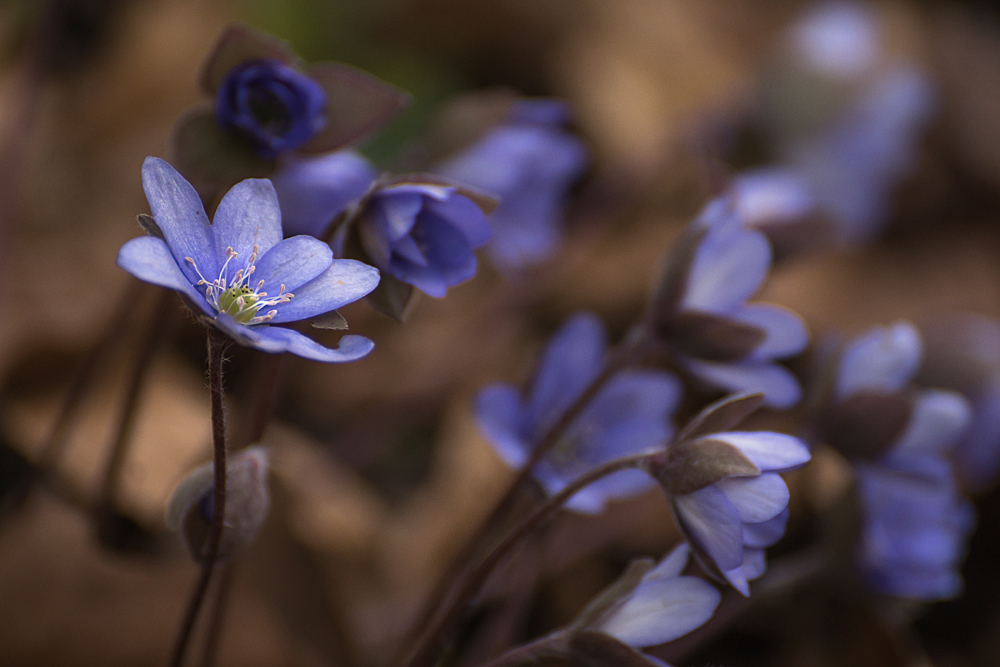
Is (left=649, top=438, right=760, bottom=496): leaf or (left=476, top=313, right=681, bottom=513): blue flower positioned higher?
(left=649, top=438, right=760, bottom=496): leaf

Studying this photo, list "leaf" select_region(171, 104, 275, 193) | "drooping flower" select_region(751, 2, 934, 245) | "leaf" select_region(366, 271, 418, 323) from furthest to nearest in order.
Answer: "drooping flower" select_region(751, 2, 934, 245)
"leaf" select_region(171, 104, 275, 193)
"leaf" select_region(366, 271, 418, 323)

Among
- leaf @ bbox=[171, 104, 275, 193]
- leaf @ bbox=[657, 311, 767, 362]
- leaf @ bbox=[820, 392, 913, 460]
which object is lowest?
leaf @ bbox=[820, 392, 913, 460]

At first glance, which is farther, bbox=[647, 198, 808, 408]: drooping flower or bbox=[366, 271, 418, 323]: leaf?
bbox=[647, 198, 808, 408]: drooping flower

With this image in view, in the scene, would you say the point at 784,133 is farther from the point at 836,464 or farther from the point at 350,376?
the point at 350,376

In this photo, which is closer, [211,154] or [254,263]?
[254,263]

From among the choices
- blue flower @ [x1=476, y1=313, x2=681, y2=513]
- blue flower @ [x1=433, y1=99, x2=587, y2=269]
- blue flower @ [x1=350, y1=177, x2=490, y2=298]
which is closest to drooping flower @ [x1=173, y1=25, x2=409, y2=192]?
blue flower @ [x1=350, y1=177, x2=490, y2=298]

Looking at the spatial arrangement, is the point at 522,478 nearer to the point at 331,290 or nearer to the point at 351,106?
the point at 331,290

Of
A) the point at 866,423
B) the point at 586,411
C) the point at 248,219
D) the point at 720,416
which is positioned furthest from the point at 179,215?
the point at 866,423

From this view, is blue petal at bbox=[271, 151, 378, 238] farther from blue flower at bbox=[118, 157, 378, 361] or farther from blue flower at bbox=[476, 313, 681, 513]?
blue flower at bbox=[476, 313, 681, 513]
